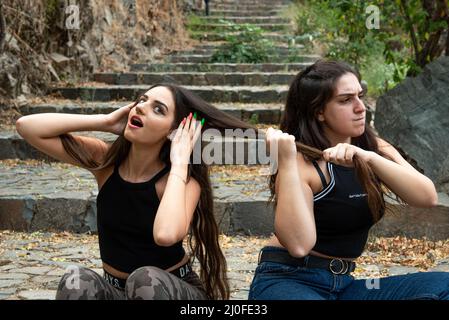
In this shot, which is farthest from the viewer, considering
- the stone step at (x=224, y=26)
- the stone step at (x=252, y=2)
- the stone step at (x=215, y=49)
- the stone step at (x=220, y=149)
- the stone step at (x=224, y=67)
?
the stone step at (x=252, y=2)

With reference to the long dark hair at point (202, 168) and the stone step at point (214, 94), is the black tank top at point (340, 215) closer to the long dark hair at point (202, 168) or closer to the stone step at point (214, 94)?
the long dark hair at point (202, 168)

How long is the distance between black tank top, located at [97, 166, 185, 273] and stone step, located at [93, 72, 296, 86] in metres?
6.34

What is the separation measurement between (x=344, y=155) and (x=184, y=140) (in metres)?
0.56

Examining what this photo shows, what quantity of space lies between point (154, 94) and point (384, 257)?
2.36 meters

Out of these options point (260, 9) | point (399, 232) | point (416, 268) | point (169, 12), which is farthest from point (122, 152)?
point (260, 9)

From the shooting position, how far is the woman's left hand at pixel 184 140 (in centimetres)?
244

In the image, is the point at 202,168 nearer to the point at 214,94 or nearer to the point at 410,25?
the point at 410,25

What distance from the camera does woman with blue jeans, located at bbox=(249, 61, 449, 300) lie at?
7.59 feet

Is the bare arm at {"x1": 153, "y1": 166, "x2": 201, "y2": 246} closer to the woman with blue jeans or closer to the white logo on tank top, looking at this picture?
the woman with blue jeans

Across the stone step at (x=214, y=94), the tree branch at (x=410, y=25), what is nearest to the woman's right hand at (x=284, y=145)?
the tree branch at (x=410, y=25)

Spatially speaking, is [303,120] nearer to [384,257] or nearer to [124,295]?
[124,295]

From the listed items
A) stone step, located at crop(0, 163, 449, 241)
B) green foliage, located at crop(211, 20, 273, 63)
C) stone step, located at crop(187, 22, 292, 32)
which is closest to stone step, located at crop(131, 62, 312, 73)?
green foliage, located at crop(211, 20, 273, 63)

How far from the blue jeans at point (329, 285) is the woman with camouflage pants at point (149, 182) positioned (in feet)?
0.87

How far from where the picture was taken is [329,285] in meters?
2.38
